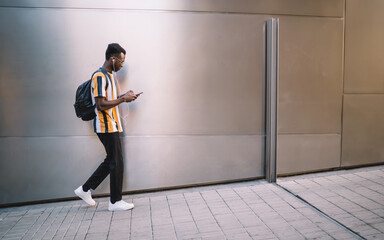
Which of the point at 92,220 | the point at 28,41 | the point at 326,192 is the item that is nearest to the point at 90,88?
the point at 28,41

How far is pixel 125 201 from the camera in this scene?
191 inches

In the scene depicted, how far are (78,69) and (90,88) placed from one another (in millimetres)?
600

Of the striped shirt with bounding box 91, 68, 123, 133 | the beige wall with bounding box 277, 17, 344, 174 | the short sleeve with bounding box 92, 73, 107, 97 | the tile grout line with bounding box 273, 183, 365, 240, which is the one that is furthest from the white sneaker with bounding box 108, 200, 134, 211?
the beige wall with bounding box 277, 17, 344, 174

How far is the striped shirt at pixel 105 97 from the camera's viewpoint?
166 inches

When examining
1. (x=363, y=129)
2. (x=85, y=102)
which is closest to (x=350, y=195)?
(x=363, y=129)

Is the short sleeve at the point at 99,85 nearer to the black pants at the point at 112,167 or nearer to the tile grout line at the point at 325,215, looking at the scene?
the black pants at the point at 112,167

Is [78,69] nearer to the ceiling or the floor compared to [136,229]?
nearer to the ceiling

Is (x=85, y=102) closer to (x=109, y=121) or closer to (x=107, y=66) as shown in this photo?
(x=109, y=121)

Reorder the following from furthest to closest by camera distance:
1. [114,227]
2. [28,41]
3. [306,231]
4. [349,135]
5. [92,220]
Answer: [349,135] → [28,41] → [92,220] → [114,227] → [306,231]

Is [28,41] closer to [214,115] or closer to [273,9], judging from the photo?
[214,115]

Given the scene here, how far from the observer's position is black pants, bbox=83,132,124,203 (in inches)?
172

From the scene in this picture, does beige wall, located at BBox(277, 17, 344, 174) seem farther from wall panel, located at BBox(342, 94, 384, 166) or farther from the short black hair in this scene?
the short black hair

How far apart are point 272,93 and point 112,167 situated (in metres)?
2.66

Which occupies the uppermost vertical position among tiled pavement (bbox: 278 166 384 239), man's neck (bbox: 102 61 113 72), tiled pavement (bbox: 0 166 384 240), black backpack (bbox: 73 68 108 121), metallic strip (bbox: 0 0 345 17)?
metallic strip (bbox: 0 0 345 17)
